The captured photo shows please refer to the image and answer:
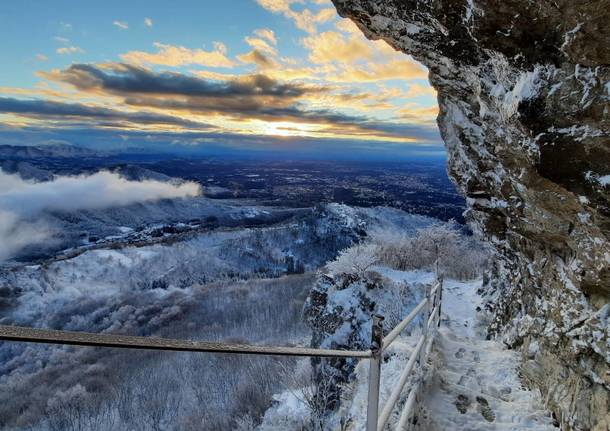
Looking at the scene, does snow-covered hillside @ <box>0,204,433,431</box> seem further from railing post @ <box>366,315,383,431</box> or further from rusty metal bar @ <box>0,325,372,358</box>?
rusty metal bar @ <box>0,325,372,358</box>

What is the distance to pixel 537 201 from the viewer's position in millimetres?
6227

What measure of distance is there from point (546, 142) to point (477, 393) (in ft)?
14.2

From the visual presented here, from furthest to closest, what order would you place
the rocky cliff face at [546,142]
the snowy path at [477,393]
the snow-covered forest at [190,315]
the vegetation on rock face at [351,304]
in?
the snow-covered forest at [190,315] < the vegetation on rock face at [351,304] < the snowy path at [477,393] < the rocky cliff face at [546,142]

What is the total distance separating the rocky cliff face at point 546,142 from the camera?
4.33m

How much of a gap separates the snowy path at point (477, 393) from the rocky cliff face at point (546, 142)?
0.39 m

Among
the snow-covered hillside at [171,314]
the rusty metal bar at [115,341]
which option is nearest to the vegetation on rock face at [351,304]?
the snow-covered hillside at [171,314]

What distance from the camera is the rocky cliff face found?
14.2 ft

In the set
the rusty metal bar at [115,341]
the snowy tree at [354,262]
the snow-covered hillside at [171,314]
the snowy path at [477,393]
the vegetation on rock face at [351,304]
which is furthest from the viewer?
the snow-covered hillside at [171,314]

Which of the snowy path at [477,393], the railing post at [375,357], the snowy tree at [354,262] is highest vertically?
the railing post at [375,357]

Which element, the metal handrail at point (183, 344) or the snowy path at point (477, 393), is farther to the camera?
the snowy path at point (477, 393)

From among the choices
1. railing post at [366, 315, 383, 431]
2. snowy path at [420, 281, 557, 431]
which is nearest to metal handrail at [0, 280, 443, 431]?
railing post at [366, 315, 383, 431]

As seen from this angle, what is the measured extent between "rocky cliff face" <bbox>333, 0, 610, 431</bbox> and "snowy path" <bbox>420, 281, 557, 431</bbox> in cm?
39

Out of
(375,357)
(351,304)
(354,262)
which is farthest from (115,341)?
(354,262)

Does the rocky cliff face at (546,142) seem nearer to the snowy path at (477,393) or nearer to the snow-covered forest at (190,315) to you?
the snowy path at (477,393)
